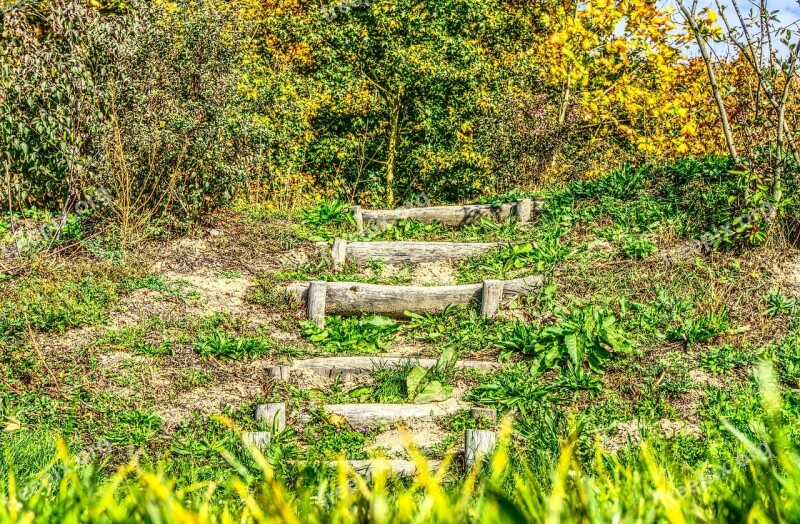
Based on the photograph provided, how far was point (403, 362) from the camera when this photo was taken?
5.47 meters

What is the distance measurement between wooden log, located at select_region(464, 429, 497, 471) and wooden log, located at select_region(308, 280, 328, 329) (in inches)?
88.4

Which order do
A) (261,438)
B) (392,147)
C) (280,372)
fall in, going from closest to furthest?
(261,438) → (280,372) → (392,147)

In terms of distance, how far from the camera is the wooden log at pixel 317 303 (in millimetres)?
6266

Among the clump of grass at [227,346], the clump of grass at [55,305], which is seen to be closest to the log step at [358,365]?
the clump of grass at [227,346]

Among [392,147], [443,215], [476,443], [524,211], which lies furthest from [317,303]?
[392,147]

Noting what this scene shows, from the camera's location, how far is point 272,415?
4.77m

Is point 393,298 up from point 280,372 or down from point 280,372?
up

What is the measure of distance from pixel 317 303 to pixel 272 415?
1668mm

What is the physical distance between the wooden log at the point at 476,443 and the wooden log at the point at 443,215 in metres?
4.27

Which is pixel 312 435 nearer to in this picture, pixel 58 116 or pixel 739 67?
pixel 58 116

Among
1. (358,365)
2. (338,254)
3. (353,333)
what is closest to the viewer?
(358,365)

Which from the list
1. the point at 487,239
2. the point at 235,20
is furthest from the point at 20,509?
the point at 235,20

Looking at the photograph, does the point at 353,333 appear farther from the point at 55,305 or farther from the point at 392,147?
the point at 392,147

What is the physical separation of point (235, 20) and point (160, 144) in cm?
363
